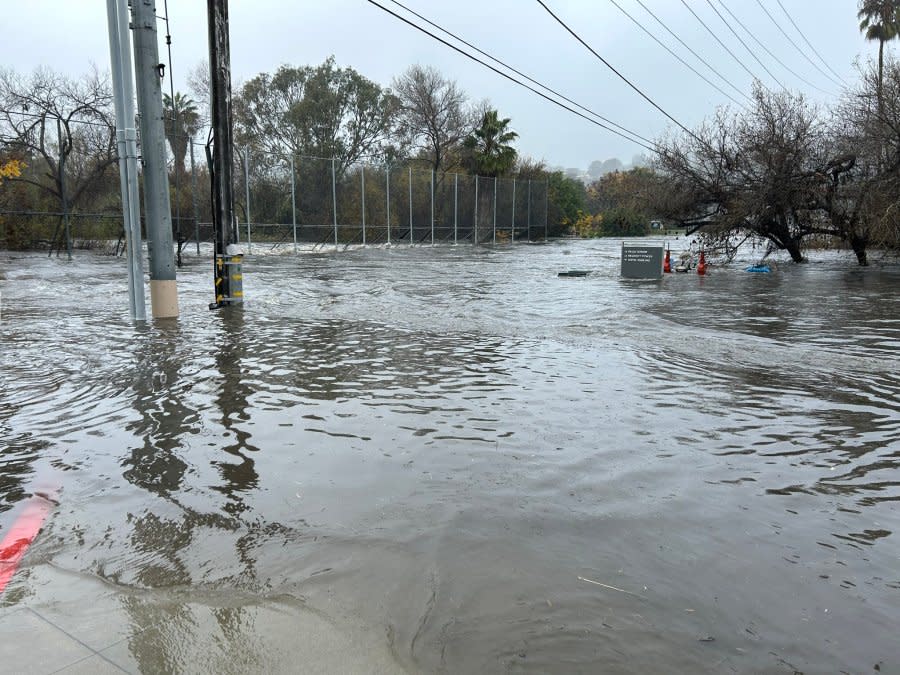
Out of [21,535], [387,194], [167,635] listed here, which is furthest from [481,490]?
[387,194]

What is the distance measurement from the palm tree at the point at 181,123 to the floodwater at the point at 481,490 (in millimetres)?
18942

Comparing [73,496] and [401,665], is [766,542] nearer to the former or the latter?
[401,665]

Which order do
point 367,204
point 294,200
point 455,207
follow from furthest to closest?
1. point 455,207
2. point 367,204
3. point 294,200

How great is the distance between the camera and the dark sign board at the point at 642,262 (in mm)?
20406

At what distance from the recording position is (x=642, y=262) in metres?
20.5

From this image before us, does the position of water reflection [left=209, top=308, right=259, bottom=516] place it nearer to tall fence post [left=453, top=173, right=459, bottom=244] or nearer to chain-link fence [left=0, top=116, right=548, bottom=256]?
chain-link fence [left=0, top=116, right=548, bottom=256]

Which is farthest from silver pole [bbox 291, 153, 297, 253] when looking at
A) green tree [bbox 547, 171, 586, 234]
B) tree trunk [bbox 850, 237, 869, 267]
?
green tree [bbox 547, 171, 586, 234]

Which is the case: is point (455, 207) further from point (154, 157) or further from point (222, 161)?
point (154, 157)

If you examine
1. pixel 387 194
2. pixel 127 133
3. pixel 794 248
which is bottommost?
pixel 794 248

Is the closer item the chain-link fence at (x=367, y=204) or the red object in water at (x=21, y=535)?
the red object in water at (x=21, y=535)

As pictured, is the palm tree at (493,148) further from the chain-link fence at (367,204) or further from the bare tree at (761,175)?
the bare tree at (761,175)

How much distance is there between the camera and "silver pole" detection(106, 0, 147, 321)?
34.0 ft

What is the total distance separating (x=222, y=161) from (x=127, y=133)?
83.4 inches

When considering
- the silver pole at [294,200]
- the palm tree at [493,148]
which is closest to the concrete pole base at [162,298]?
the silver pole at [294,200]
